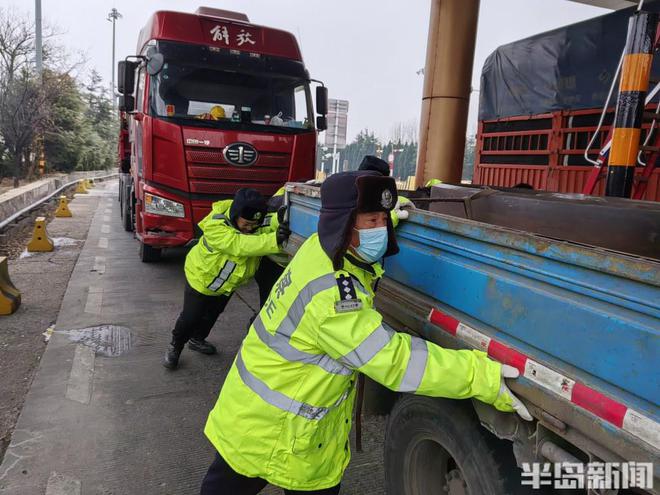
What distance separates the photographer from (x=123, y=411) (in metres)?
3.37

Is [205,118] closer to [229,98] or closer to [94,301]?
[229,98]

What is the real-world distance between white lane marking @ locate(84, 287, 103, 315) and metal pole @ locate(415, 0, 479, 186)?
441 cm

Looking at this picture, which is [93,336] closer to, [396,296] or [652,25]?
[396,296]

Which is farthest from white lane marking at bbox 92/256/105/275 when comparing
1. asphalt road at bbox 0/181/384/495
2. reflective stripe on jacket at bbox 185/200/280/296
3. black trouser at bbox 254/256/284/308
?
reflective stripe on jacket at bbox 185/200/280/296

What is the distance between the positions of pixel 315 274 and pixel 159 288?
5.06 meters

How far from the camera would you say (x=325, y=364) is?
1.71 meters

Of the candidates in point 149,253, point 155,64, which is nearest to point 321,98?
point 155,64

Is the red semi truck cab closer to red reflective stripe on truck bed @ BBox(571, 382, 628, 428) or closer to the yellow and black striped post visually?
the yellow and black striped post

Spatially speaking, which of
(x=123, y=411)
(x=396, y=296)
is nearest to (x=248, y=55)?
(x=123, y=411)

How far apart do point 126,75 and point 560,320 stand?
6.59 m

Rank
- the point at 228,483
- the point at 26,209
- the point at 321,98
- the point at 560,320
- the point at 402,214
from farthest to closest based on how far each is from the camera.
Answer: the point at 26,209 < the point at 321,98 < the point at 402,214 < the point at 228,483 < the point at 560,320

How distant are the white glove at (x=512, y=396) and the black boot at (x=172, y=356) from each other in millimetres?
3079

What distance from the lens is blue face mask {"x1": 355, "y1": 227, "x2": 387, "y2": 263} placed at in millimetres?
1785

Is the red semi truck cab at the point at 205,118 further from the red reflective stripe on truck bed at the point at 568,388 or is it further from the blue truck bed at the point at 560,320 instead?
the red reflective stripe on truck bed at the point at 568,388
